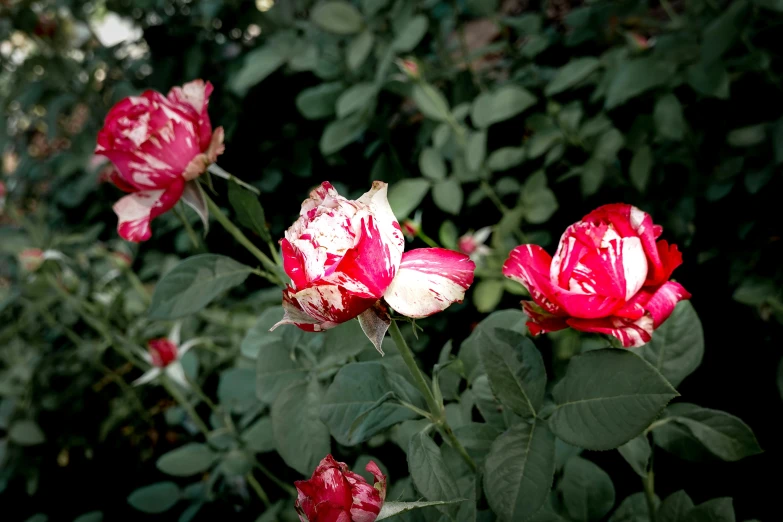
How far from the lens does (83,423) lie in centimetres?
167

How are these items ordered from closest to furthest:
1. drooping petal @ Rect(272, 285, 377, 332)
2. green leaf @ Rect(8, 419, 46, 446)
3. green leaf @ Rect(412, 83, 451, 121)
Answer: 1. drooping petal @ Rect(272, 285, 377, 332)
2. green leaf @ Rect(412, 83, 451, 121)
3. green leaf @ Rect(8, 419, 46, 446)

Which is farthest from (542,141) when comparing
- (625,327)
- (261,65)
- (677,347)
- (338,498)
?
(338,498)

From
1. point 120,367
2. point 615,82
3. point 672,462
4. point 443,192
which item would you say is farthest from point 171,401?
point 615,82

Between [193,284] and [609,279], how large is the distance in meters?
0.42

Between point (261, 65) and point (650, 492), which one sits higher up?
point (261, 65)

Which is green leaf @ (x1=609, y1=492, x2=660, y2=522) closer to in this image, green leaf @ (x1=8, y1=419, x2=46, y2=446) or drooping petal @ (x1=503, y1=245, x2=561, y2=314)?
drooping petal @ (x1=503, y1=245, x2=561, y2=314)

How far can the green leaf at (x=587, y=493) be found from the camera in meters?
0.56

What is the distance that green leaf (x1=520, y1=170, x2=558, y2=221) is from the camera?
109cm

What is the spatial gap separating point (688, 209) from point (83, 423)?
173 cm

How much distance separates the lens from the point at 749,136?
96 centimetres

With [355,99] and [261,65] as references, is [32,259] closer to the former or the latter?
[261,65]

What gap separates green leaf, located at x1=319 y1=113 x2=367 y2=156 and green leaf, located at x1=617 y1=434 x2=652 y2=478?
83cm

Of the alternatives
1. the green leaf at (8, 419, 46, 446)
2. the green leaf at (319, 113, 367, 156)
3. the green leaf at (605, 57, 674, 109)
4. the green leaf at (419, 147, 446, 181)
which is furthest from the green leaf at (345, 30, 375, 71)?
the green leaf at (8, 419, 46, 446)

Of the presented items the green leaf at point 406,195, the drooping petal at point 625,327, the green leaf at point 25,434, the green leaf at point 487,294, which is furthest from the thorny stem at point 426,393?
the green leaf at point 25,434
